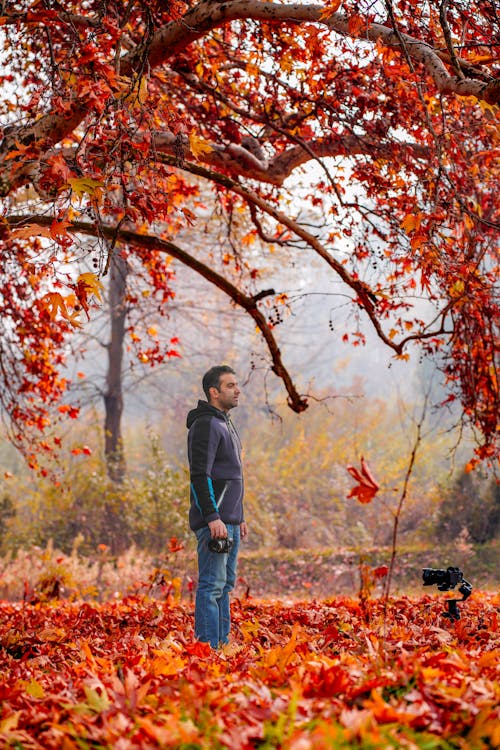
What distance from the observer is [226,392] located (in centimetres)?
463

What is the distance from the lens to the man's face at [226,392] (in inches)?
182

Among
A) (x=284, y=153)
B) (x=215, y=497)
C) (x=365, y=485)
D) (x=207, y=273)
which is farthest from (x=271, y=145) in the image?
(x=365, y=485)

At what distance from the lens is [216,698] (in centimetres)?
220

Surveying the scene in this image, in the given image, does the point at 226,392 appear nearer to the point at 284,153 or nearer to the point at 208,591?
the point at 208,591

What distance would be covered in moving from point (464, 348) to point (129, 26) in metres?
3.85

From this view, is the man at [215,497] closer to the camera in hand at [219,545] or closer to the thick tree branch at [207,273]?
the camera in hand at [219,545]

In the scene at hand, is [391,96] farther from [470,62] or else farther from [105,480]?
[105,480]

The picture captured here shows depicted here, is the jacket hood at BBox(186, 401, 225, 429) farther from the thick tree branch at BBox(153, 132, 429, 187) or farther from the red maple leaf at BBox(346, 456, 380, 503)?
the thick tree branch at BBox(153, 132, 429, 187)

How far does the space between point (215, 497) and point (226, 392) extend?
2.16 feet

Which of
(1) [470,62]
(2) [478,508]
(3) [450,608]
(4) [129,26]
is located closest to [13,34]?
(4) [129,26]

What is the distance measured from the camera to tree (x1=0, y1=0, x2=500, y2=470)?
3828 mm

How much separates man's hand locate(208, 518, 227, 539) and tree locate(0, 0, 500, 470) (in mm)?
1452

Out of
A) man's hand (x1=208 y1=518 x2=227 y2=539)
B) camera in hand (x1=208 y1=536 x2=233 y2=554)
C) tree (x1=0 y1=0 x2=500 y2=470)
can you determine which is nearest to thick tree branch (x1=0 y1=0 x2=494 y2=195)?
tree (x1=0 y1=0 x2=500 y2=470)

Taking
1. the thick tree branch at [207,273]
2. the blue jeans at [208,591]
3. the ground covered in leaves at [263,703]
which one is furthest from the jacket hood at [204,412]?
the ground covered in leaves at [263,703]
